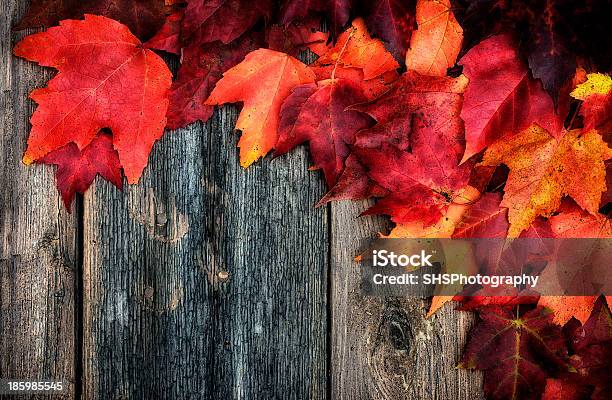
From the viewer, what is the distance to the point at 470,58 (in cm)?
98

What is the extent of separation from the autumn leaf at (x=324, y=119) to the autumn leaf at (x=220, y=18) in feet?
0.48

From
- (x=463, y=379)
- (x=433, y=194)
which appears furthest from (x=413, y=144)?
(x=463, y=379)

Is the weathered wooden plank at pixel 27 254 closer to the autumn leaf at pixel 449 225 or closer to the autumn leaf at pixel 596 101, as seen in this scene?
the autumn leaf at pixel 449 225

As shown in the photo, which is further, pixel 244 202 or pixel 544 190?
pixel 244 202

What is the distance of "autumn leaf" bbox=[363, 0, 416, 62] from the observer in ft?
3.21

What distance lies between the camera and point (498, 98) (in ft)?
3.17

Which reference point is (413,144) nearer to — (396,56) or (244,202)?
(396,56)

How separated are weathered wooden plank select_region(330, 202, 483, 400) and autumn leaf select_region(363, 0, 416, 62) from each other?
1.04 feet

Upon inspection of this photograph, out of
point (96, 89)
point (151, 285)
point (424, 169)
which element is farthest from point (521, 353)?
point (96, 89)

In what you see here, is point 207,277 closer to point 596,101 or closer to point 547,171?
point 547,171

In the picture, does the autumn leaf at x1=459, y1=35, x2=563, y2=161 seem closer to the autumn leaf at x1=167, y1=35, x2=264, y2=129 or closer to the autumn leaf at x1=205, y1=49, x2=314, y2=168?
the autumn leaf at x1=205, y1=49, x2=314, y2=168

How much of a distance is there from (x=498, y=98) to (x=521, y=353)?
1.57 feet

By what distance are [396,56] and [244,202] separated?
0.40m

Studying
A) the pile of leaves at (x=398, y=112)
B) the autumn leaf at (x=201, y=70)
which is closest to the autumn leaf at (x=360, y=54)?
the pile of leaves at (x=398, y=112)
